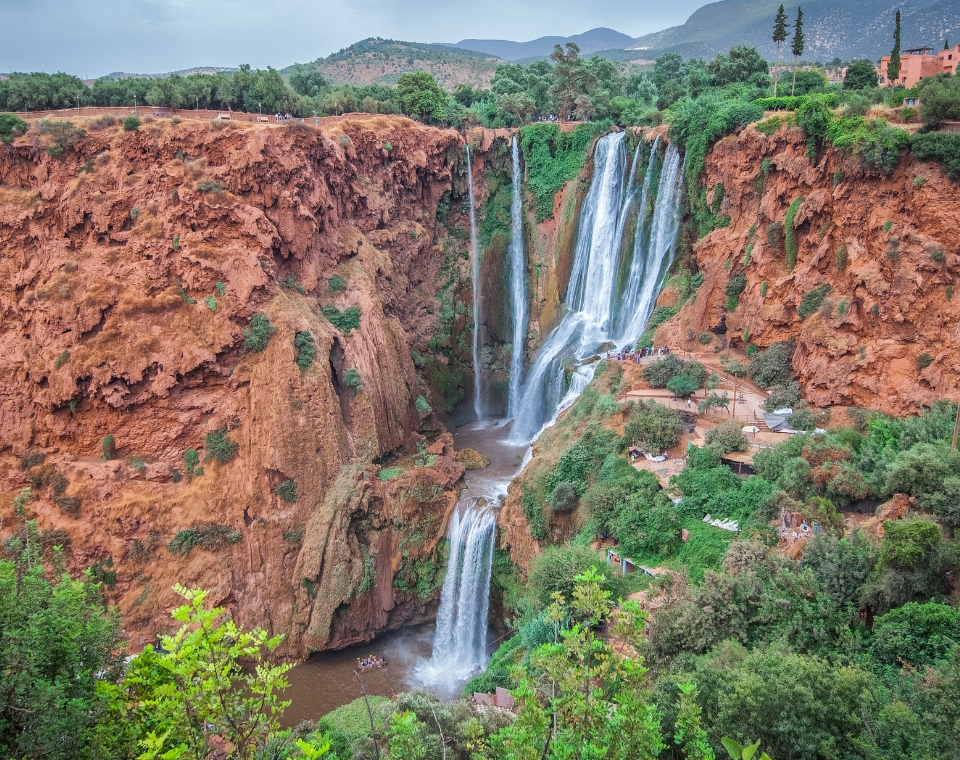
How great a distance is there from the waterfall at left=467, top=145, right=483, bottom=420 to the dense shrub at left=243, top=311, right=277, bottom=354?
14948 millimetres

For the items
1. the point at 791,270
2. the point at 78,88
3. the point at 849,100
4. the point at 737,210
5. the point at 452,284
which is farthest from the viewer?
the point at 452,284

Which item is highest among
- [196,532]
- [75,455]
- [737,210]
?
[737,210]

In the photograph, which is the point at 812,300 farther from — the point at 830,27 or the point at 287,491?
the point at 830,27

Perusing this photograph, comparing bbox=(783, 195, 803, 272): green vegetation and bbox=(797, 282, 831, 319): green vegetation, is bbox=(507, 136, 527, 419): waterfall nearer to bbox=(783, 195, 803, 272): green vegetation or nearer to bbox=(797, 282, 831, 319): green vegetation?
bbox=(783, 195, 803, 272): green vegetation

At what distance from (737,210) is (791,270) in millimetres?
4486

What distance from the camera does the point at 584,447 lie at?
25438 millimetres

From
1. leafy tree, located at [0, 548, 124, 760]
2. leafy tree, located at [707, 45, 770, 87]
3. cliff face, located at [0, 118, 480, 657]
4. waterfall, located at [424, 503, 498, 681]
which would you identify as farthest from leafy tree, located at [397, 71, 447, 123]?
leafy tree, located at [0, 548, 124, 760]

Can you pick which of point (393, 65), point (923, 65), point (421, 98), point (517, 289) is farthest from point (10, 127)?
point (393, 65)

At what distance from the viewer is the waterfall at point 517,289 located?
40312 mm

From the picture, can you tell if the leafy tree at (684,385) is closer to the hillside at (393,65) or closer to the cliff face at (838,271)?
the cliff face at (838,271)

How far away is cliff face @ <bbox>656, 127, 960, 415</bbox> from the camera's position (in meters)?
22.1

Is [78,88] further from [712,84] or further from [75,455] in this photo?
[712,84]

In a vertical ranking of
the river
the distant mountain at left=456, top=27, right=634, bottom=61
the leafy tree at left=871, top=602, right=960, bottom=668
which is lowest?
the river

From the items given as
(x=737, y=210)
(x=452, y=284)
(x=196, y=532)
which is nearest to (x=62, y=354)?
(x=196, y=532)
